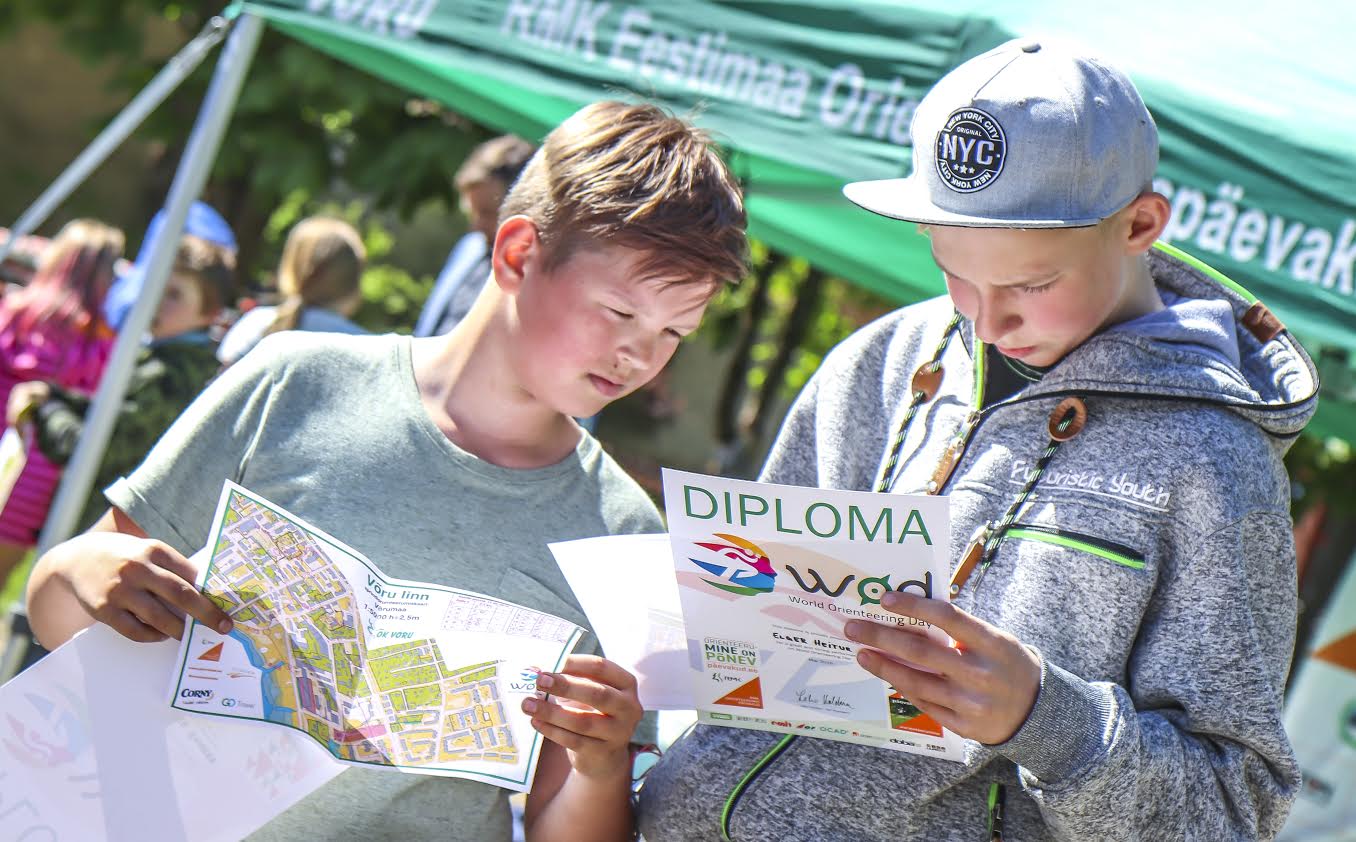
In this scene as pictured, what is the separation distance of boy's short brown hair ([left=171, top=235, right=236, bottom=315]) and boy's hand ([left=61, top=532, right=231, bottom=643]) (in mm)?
3500

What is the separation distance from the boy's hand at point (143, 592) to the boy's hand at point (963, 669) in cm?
74

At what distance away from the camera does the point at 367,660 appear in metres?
1.50

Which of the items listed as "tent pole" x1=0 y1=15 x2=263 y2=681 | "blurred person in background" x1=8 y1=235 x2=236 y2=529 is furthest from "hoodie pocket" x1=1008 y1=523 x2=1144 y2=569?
"blurred person in background" x1=8 y1=235 x2=236 y2=529

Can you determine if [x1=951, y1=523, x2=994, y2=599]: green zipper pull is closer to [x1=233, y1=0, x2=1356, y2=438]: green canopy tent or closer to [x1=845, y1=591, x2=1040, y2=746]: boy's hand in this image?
[x1=845, y1=591, x2=1040, y2=746]: boy's hand

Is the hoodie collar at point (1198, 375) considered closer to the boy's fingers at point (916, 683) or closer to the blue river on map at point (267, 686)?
the boy's fingers at point (916, 683)

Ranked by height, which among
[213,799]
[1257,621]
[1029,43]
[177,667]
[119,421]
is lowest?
[119,421]

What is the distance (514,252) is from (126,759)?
767mm

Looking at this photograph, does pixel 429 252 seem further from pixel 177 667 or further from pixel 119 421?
pixel 177 667

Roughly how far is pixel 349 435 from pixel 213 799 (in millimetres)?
→ 457

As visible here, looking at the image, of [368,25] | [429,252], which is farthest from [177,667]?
[429,252]

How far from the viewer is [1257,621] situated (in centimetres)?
143

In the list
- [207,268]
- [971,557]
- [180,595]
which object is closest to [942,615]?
[971,557]

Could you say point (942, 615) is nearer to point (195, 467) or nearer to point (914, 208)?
point (914, 208)

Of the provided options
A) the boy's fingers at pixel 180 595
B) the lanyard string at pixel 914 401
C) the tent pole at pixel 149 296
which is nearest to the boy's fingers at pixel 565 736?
the boy's fingers at pixel 180 595
